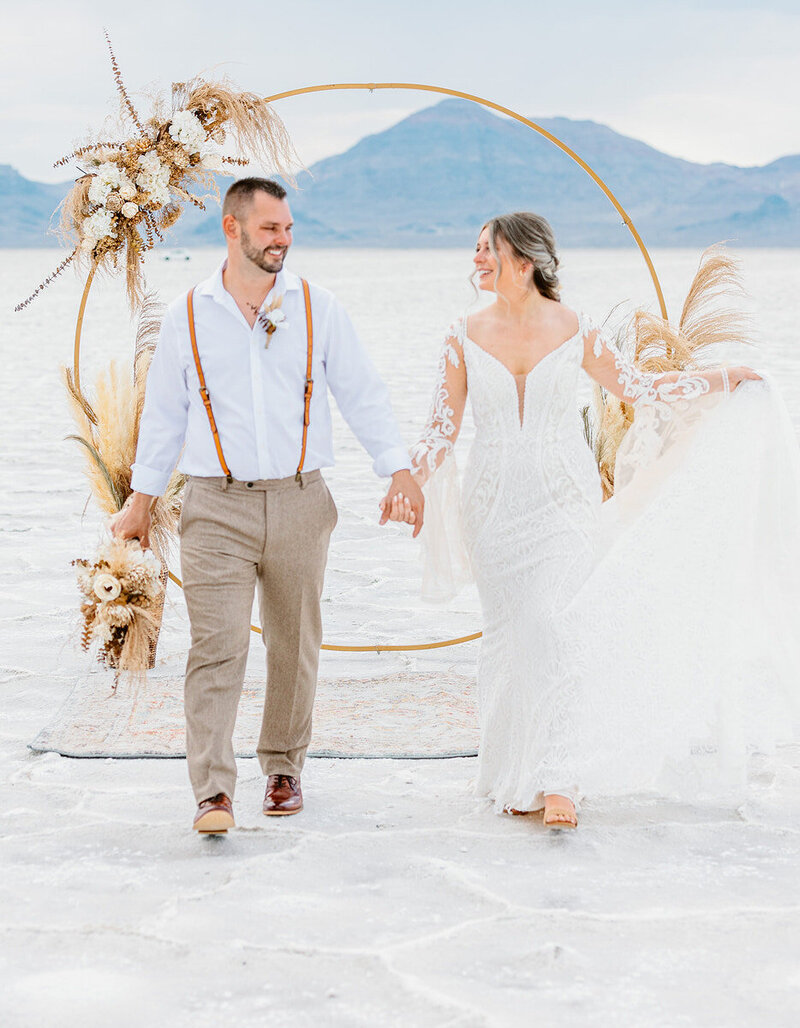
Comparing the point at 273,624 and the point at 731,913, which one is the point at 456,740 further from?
the point at 731,913

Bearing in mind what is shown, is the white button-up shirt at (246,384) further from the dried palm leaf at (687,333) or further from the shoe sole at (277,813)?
the dried palm leaf at (687,333)

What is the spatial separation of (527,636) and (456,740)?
91 cm

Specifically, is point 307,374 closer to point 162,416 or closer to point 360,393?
point 360,393

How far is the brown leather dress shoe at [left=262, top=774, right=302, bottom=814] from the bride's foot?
0.81m

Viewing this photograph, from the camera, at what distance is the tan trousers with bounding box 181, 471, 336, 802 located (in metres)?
4.21

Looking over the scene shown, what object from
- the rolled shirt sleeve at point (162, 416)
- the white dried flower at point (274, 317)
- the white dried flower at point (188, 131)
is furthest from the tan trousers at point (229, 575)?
the white dried flower at point (188, 131)

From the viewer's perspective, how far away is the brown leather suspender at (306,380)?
422cm

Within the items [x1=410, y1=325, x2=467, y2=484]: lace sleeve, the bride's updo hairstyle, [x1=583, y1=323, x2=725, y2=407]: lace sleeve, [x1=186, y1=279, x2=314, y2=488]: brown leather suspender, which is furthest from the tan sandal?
the bride's updo hairstyle

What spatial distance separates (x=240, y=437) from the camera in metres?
4.22

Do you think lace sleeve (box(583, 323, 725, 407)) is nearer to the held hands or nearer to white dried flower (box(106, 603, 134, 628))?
the held hands

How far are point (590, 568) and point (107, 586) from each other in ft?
5.18

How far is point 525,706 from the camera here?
4.43 meters

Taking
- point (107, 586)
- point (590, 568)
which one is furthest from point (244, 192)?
point (590, 568)

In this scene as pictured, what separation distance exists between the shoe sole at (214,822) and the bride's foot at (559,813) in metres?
0.97
